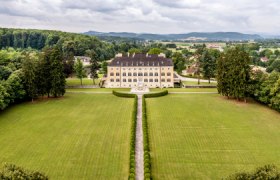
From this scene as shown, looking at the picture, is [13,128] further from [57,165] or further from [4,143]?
[57,165]

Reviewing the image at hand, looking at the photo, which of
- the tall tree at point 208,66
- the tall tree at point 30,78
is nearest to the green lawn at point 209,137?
the tall tree at point 208,66

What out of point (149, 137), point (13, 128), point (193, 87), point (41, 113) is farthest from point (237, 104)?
point (13, 128)

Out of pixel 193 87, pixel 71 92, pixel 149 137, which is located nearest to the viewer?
pixel 149 137

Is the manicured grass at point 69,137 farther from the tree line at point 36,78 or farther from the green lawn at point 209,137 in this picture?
the green lawn at point 209,137

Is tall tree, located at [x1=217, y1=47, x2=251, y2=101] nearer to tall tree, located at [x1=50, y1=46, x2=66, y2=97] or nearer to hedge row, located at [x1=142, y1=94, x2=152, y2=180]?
hedge row, located at [x1=142, y1=94, x2=152, y2=180]

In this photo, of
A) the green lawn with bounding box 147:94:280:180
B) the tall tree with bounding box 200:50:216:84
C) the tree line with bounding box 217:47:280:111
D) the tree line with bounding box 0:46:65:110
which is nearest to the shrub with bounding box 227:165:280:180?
the green lawn with bounding box 147:94:280:180

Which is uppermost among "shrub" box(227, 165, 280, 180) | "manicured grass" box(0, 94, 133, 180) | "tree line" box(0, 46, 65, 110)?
"tree line" box(0, 46, 65, 110)
